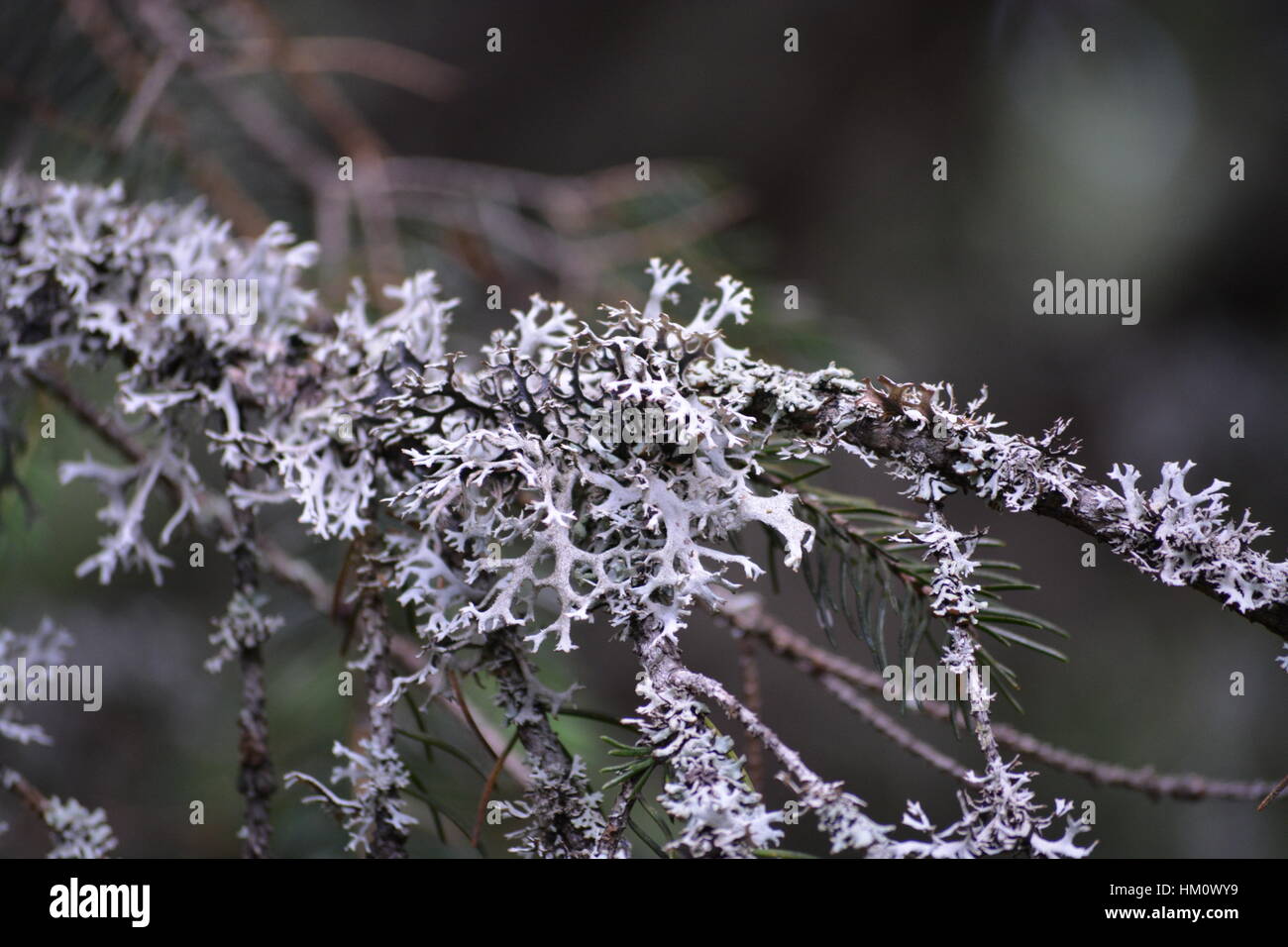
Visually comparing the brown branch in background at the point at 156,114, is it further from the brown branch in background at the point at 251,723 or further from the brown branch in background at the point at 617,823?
the brown branch in background at the point at 617,823

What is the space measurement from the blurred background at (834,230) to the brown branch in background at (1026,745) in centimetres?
51

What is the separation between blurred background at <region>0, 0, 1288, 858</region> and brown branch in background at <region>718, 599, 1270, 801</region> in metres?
0.51

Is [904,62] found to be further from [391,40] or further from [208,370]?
[208,370]

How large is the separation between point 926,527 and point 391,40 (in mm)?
2268

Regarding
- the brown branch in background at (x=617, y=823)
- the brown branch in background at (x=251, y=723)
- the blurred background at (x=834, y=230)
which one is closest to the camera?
the brown branch in background at (x=617, y=823)

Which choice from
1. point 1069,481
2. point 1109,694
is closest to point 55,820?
point 1069,481

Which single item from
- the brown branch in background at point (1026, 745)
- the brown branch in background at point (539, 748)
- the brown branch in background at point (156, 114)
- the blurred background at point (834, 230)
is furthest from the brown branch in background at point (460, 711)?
the brown branch in background at point (156, 114)

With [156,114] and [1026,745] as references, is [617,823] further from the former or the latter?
[156,114]

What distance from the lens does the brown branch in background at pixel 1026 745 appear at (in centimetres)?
65

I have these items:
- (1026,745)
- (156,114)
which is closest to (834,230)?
(156,114)

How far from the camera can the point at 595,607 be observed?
1.54ft

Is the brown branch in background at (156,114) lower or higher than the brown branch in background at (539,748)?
higher

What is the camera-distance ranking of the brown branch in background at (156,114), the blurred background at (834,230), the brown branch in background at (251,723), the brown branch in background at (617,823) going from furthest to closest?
1. the blurred background at (834,230)
2. the brown branch in background at (156,114)
3. the brown branch in background at (251,723)
4. the brown branch in background at (617,823)

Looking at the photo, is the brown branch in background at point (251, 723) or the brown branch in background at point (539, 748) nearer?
the brown branch in background at point (539, 748)
